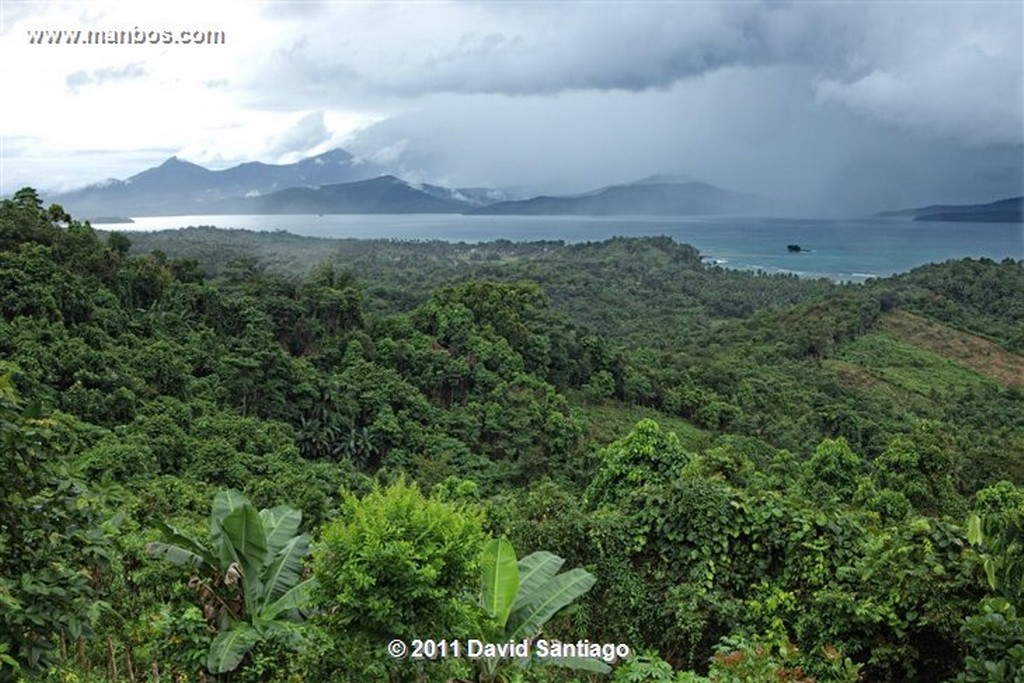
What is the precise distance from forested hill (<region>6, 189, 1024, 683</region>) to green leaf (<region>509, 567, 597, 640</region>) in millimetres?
29

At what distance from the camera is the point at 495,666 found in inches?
137

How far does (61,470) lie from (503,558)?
2.14 m

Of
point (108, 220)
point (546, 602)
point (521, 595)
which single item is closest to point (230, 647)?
point (521, 595)

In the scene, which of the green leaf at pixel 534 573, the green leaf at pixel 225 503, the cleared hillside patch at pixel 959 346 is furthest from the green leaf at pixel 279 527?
the cleared hillside patch at pixel 959 346

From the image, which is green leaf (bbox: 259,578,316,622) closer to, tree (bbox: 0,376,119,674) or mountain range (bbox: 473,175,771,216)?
tree (bbox: 0,376,119,674)

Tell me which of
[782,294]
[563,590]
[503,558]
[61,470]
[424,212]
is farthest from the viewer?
[424,212]

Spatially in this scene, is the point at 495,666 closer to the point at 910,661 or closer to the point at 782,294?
the point at 910,661

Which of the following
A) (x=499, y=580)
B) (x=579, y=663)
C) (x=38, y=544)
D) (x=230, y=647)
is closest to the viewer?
(x=38, y=544)

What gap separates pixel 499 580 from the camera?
3832mm

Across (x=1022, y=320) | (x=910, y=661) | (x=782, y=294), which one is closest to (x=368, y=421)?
(x=910, y=661)

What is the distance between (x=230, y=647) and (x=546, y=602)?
5.52 feet

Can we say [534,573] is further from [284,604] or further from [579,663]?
[284,604]

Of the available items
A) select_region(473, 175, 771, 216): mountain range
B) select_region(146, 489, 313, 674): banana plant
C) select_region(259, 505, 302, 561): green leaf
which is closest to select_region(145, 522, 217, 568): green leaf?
select_region(146, 489, 313, 674): banana plant

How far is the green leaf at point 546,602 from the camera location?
3.93 m
